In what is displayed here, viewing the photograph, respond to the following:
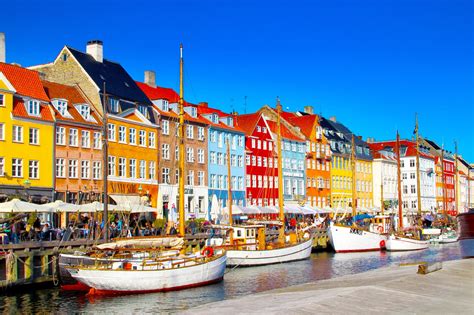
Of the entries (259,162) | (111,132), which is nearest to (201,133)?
(259,162)

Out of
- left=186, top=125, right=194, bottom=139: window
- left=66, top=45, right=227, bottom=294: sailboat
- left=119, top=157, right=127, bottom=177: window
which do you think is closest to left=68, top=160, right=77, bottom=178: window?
left=119, top=157, right=127, bottom=177: window

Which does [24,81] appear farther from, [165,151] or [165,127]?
[165,151]

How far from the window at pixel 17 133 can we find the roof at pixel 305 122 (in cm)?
5185

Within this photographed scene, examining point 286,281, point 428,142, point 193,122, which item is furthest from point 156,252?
point 428,142

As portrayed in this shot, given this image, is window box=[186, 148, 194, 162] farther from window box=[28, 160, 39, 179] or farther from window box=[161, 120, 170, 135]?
window box=[28, 160, 39, 179]

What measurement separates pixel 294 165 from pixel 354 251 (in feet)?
107

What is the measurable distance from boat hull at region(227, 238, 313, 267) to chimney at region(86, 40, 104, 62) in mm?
28133

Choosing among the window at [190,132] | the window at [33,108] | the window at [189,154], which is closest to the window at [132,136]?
the window at [189,154]

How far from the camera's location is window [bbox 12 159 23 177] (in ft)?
169

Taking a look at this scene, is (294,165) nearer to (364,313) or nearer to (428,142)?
(428,142)

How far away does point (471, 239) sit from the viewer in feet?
113

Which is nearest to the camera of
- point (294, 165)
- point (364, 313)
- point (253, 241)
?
point (364, 313)

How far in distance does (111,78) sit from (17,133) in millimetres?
15033

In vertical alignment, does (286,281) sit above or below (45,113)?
below
